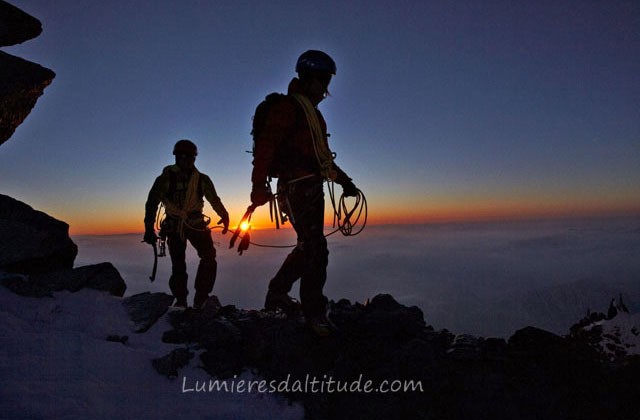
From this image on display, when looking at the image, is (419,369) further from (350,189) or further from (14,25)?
(14,25)

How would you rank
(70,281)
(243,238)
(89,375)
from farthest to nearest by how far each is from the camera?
(70,281) < (243,238) < (89,375)

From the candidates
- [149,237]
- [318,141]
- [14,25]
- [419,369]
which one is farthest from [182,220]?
[14,25]

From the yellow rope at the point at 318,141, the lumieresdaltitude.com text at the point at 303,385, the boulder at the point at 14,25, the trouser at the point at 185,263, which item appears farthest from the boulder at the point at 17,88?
the lumieresdaltitude.com text at the point at 303,385

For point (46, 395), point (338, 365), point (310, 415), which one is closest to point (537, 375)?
point (338, 365)

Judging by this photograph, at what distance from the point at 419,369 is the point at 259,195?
2.79 m

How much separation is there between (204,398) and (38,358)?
5.77 feet

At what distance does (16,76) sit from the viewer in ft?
22.0

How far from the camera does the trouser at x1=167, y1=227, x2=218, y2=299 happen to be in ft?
22.9

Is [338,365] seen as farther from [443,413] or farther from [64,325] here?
[64,325]

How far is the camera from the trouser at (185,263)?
6.96 m

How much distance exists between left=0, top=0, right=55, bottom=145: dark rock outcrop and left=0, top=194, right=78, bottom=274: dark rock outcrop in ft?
5.41

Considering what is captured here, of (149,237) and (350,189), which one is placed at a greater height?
(350,189)

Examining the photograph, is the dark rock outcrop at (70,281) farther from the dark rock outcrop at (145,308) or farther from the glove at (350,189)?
the glove at (350,189)

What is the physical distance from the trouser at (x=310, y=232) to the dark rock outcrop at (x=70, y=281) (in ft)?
11.9
